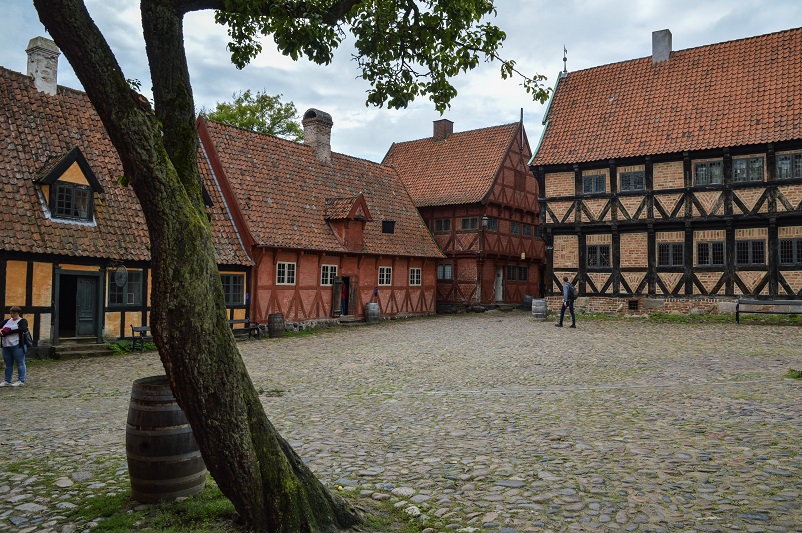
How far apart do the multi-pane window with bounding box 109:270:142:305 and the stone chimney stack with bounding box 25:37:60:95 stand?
5.69 m

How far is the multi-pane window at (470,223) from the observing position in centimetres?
3322

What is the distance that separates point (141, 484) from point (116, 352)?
42.5 feet

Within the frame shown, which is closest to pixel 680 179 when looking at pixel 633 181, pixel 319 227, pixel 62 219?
pixel 633 181

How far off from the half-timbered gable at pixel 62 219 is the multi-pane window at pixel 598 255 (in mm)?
16724

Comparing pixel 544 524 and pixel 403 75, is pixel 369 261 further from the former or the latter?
pixel 544 524

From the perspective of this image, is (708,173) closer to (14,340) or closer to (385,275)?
(385,275)

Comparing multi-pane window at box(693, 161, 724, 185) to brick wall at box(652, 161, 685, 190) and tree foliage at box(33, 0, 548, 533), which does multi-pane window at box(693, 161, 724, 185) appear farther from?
tree foliage at box(33, 0, 548, 533)

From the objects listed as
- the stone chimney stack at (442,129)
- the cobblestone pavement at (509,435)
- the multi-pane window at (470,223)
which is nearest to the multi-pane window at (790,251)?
the cobblestone pavement at (509,435)

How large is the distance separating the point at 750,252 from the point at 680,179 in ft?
11.7

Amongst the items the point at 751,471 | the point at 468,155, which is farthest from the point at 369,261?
the point at 751,471

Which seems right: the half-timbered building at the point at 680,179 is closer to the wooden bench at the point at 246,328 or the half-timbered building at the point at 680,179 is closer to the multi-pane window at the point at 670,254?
the multi-pane window at the point at 670,254

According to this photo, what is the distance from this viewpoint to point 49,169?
16172 millimetres

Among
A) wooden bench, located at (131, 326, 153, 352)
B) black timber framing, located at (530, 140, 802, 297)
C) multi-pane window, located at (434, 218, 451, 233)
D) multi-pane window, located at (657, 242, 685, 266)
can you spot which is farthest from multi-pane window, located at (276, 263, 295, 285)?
multi-pane window, located at (657, 242, 685, 266)

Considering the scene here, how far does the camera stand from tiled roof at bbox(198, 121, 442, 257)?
22812 millimetres
